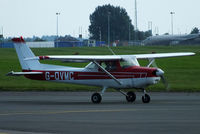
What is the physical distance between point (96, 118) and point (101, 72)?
6567mm

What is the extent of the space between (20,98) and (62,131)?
11.2 meters

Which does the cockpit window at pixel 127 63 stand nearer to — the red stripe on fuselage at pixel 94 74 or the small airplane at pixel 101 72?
the small airplane at pixel 101 72

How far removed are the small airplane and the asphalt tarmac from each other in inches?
29.6

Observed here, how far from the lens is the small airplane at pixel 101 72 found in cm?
2109

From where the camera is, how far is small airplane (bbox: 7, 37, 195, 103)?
21.1 meters

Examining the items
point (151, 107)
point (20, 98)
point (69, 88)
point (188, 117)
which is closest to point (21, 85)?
point (69, 88)

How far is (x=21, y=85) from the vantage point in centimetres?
3142

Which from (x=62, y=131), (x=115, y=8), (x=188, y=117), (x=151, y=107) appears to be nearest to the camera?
Answer: (x=62, y=131)

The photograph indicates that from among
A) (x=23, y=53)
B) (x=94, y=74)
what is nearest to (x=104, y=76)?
(x=94, y=74)

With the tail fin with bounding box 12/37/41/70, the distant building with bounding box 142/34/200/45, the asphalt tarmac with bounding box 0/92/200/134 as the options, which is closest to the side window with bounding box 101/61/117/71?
the asphalt tarmac with bounding box 0/92/200/134

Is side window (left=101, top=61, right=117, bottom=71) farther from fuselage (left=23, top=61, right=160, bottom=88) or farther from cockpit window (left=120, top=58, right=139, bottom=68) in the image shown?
cockpit window (left=120, top=58, right=139, bottom=68)

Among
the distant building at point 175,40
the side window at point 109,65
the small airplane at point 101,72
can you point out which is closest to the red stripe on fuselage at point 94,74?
the small airplane at point 101,72

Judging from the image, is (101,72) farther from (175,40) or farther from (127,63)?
(175,40)

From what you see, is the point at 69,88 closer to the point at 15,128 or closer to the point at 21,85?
the point at 21,85
